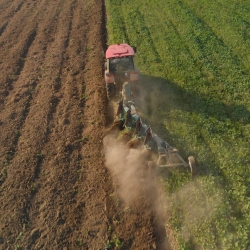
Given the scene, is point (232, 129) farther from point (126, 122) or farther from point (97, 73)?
point (97, 73)

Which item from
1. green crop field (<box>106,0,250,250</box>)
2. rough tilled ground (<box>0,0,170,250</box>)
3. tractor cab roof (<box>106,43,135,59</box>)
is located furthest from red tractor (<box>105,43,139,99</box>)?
rough tilled ground (<box>0,0,170,250</box>)

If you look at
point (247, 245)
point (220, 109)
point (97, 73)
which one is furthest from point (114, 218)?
point (97, 73)

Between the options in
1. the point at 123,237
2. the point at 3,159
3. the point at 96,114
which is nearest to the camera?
the point at 123,237

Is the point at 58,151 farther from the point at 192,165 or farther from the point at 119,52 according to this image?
the point at 192,165

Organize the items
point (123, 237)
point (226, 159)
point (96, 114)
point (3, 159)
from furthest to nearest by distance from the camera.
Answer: point (96, 114), point (3, 159), point (226, 159), point (123, 237)

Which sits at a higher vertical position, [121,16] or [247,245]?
[247,245]

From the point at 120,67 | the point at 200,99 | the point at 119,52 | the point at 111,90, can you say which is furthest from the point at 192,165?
the point at 119,52
